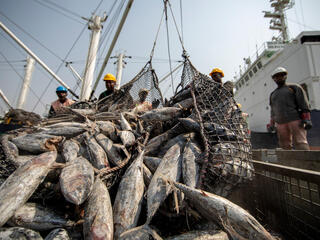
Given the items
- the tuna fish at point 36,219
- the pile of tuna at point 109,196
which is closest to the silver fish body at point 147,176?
the pile of tuna at point 109,196

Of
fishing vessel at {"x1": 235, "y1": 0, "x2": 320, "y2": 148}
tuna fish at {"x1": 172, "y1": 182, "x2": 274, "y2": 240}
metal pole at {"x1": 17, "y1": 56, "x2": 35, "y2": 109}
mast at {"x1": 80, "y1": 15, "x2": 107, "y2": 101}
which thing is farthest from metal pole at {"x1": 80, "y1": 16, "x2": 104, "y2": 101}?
metal pole at {"x1": 17, "y1": 56, "x2": 35, "y2": 109}

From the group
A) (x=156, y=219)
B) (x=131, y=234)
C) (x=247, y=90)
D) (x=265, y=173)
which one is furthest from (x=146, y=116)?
(x=247, y=90)

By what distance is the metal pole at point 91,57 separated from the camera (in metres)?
9.86

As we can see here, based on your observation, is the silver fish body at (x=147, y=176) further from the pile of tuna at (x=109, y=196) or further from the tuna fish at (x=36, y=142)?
the tuna fish at (x=36, y=142)

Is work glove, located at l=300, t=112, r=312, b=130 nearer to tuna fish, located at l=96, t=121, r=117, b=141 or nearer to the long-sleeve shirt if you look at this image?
the long-sleeve shirt

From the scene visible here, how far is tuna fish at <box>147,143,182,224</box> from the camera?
49.3 inches

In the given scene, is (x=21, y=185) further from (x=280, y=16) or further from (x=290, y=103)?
(x=280, y=16)

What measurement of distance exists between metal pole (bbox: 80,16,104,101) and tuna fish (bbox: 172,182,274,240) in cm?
982

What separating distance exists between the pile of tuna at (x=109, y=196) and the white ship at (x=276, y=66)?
8826 millimetres

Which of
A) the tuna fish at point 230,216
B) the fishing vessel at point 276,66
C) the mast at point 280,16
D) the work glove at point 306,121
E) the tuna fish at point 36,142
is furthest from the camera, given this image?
the mast at point 280,16

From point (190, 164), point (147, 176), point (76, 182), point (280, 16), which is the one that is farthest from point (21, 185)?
point (280, 16)

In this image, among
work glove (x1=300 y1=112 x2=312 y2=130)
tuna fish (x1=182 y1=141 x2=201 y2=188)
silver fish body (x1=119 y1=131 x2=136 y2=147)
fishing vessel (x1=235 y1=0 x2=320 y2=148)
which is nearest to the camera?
tuna fish (x1=182 y1=141 x2=201 y2=188)

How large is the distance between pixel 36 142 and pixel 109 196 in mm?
1206

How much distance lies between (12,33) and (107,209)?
1341cm
